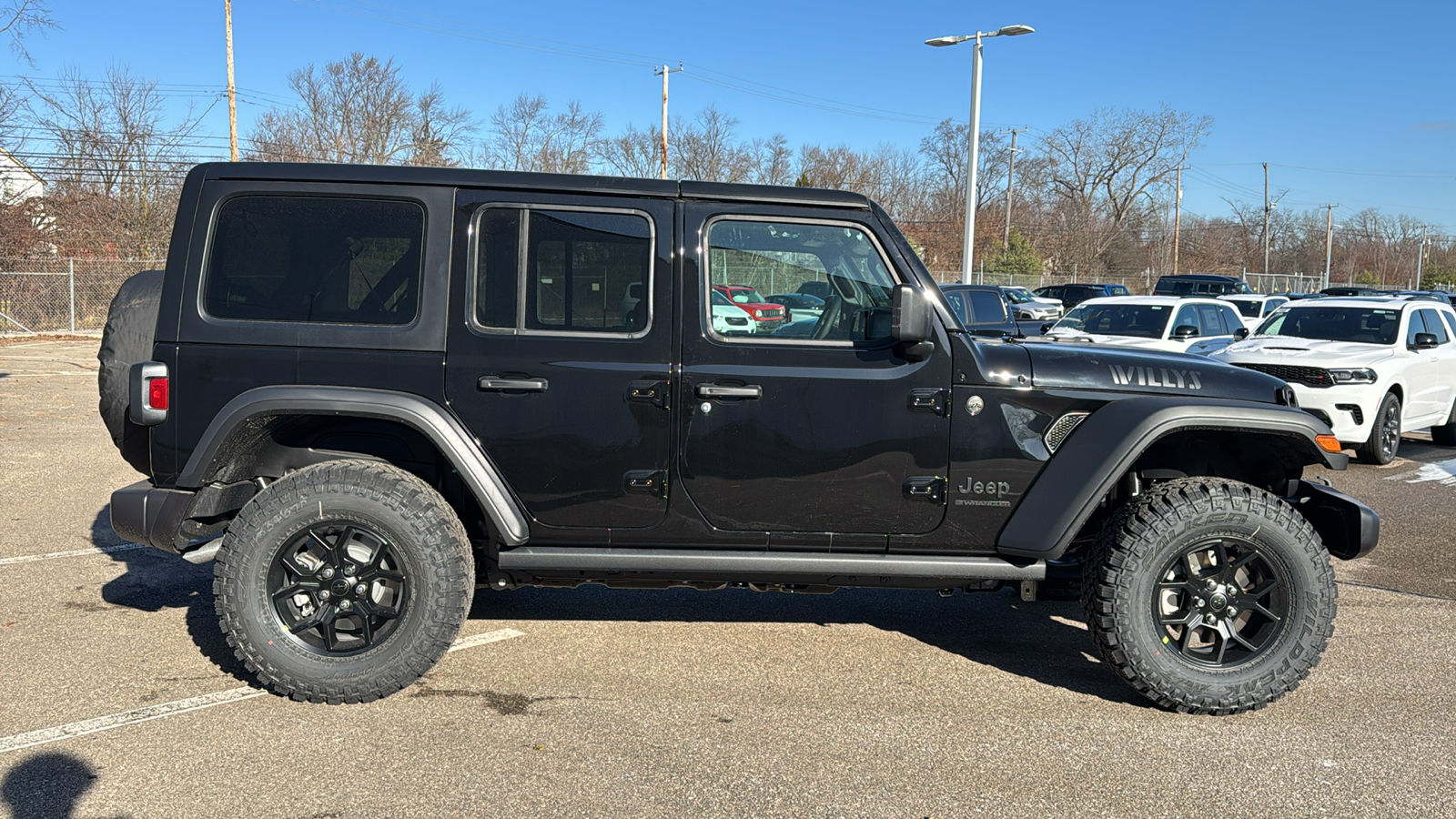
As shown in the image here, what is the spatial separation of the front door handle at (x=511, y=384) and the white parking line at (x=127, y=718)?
5.03 feet

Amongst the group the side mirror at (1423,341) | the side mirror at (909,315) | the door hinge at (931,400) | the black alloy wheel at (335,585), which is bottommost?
the black alloy wheel at (335,585)

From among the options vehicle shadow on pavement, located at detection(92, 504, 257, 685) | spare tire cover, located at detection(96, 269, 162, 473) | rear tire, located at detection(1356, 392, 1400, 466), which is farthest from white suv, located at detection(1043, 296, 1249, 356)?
spare tire cover, located at detection(96, 269, 162, 473)

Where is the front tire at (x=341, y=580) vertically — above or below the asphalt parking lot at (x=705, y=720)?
above

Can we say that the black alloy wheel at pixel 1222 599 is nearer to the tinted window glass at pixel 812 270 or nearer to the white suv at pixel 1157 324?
the tinted window glass at pixel 812 270

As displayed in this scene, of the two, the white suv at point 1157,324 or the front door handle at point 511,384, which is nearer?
the front door handle at point 511,384

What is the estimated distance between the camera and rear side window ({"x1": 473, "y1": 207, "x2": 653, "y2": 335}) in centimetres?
421

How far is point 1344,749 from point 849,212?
8.82 feet

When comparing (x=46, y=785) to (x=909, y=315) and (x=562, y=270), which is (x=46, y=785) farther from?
(x=909, y=315)

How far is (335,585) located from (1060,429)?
9.51 feet

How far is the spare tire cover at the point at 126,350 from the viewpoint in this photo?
13.9ft

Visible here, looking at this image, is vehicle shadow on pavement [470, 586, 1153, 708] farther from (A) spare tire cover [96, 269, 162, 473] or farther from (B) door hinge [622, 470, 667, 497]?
(A) spare tire cover [96, 269, 162, 473]

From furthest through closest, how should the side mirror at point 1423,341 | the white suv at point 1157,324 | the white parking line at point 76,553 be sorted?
the white suv at point 1157,324 → the side mirror at point 1423,341 → the white parking line at point 76,553

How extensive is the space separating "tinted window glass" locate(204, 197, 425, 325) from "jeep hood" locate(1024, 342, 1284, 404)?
252cm

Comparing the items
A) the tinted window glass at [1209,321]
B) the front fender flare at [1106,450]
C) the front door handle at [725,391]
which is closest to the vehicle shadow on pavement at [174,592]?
the front door handle at [725,391]
